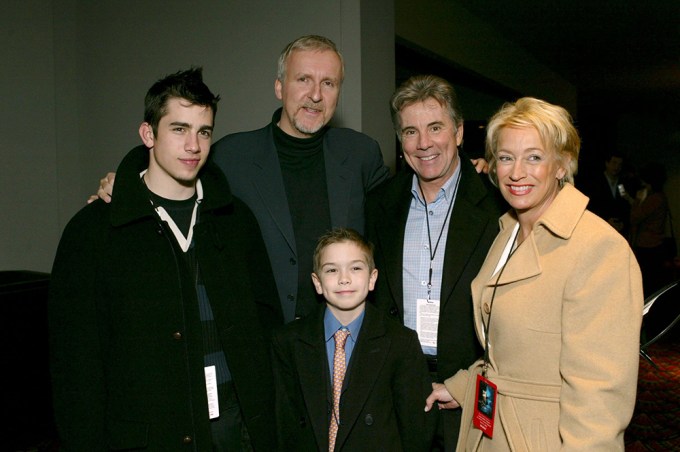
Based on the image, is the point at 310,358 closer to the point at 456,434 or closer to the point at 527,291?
the point at 456,434

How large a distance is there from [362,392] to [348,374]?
8cm

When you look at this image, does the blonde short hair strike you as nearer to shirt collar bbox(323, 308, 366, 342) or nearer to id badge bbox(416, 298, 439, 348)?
id badge bbox(416, 298, 439, 348)

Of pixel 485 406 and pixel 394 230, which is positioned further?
pixel 394 230

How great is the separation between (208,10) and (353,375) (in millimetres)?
3206

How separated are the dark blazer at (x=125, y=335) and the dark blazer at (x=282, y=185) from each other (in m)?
0.52

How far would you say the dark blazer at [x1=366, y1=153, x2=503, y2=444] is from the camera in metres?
2.06

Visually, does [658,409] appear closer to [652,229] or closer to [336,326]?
[652,229]

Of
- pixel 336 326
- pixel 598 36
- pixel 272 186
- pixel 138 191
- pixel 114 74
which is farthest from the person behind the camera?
pixel 598 36

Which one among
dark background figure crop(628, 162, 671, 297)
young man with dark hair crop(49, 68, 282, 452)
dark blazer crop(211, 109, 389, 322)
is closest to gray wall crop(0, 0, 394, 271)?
dark blazer crop(211, 109, 389, 322)

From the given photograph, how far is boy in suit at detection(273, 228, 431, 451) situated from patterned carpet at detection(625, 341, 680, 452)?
2.74 m

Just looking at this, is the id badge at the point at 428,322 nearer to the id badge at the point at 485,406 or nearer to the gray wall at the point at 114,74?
the id badge at the point at 485,406

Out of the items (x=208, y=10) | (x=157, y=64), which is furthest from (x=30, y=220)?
(x=208, y=10)

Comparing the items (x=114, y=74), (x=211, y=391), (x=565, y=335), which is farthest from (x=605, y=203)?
(x=211, y=391)

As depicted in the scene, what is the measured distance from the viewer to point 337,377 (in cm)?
198
